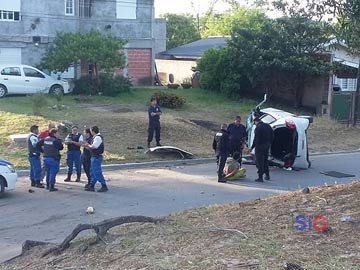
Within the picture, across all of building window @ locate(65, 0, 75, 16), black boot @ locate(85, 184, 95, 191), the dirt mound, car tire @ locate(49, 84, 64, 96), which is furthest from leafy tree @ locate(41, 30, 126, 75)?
the dirt mound

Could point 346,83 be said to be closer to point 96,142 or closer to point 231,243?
point 96,142

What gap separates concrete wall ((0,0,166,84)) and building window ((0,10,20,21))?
178 millimetres

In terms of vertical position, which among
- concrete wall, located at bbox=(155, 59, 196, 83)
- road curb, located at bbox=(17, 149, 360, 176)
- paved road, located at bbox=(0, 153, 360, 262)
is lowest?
road curb, located at bbox=(17, 149, 360, 176)

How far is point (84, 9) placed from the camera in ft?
123

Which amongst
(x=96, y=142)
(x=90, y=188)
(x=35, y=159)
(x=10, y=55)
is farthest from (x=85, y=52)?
(x=96, y=142)

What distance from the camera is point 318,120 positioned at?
28.5m

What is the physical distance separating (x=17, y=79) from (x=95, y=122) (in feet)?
27.0

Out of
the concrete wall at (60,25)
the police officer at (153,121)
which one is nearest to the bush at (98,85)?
the concrete wall at (60,25)

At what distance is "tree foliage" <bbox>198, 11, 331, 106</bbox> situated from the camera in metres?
31.2

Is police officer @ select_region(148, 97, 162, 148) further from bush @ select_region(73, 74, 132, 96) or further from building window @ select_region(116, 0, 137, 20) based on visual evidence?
building window @ select_region(116, 0, 137, 20)

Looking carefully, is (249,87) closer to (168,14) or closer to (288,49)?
(288,49)

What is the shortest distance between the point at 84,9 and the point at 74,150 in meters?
22.5

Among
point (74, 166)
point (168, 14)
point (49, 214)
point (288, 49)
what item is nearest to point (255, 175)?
point (74, 166)

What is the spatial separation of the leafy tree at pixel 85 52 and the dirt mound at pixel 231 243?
A: 22.8m
